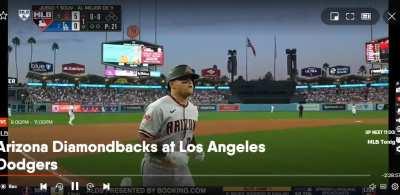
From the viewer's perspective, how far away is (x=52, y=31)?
931 cm

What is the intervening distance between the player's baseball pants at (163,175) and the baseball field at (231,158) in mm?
56

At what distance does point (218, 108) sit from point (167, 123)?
54 centimetres

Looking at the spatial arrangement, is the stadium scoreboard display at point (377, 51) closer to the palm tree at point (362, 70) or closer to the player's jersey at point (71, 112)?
the palm tree at point (362, 70)

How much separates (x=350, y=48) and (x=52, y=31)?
8.59 ft

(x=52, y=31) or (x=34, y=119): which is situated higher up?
(x=52, y=31)

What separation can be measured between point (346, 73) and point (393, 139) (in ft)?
2.33

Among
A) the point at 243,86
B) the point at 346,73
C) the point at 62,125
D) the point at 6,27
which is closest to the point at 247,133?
the point at 243,86

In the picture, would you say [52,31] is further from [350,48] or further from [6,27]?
[350,48]

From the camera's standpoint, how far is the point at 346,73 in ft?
30.8

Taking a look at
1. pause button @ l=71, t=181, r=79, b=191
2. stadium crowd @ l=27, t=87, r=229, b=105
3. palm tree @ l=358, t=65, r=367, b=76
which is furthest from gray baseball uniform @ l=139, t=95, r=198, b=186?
palm tree @ l=358, t=65, r=367, b=76

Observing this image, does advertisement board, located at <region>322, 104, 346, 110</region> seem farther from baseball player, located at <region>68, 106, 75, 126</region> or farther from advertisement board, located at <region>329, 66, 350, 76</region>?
baseball player, located at <region>68, 106, 75, 126</region>

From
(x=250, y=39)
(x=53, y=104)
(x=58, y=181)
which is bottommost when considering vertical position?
(x=58, y=181)

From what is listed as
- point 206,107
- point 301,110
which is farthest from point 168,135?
point 301,110

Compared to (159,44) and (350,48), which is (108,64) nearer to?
(159,44)
